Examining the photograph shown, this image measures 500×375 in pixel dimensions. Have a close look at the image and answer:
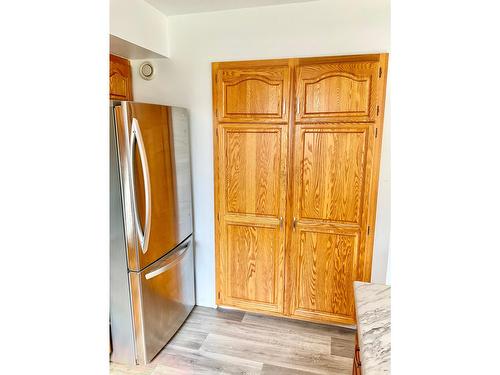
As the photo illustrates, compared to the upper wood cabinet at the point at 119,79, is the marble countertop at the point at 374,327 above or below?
below

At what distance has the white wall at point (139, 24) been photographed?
1839 mm

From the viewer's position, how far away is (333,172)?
2.17m

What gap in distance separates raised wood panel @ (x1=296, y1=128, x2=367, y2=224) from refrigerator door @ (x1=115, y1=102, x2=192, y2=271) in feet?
3.05

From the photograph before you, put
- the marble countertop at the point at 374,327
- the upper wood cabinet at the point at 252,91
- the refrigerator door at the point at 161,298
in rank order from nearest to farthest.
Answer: the marble countertop at the point at 374,327, the refrigerator door at the point at 161,298, the upper wood cabinet at the point at 252,91

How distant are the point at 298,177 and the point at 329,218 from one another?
1.27 feet

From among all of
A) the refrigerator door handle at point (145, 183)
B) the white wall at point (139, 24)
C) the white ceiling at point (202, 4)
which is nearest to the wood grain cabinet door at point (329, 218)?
the white ceiling at point (202, 4)

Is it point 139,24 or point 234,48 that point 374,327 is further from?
point 139,24

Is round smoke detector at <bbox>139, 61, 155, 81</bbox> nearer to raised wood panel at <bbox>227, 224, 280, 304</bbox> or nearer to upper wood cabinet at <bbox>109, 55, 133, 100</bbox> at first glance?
upper wood cabinet at <bbox>109, 55, 133, 100</bbox>

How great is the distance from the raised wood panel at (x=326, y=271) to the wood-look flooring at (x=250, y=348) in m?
0.21

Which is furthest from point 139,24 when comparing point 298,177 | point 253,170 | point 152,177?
point 298,177

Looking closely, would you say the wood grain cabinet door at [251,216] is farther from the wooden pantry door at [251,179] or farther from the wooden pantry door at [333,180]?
the wooden pantry door at [333,180]

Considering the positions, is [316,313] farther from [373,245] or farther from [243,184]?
[243,184]
